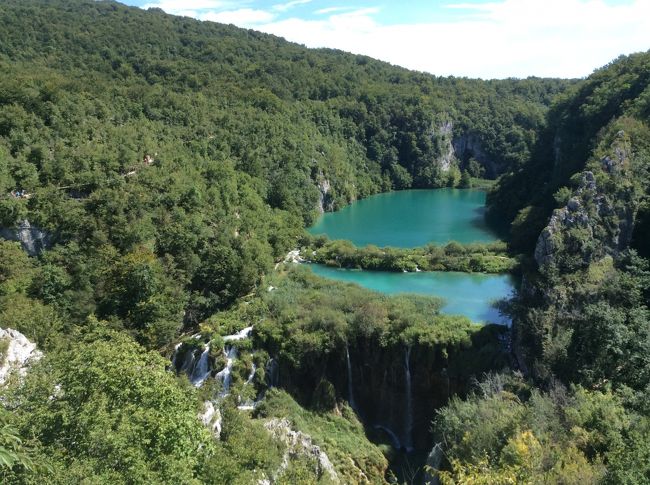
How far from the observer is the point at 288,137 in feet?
235

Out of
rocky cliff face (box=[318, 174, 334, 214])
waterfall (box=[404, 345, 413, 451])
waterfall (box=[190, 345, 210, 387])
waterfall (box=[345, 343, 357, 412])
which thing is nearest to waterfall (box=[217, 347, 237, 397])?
waterfall (box=[190, 345, 210, 387])

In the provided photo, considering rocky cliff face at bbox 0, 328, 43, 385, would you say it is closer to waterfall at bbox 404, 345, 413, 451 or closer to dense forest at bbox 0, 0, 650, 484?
dense forest at bbox 0, 0, 650, 484

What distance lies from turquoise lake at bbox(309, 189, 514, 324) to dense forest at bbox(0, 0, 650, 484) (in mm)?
2625

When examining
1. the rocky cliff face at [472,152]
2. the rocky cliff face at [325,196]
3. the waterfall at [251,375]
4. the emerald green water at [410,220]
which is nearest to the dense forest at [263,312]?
the waterfall at [251,375]

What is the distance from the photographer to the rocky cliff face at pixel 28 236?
107ft

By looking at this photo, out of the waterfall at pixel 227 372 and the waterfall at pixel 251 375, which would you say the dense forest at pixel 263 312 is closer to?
the waterfall at pixel 227 372

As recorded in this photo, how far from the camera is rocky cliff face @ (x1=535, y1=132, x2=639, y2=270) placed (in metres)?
27.8

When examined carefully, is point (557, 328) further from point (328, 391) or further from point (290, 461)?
point (290, 461)

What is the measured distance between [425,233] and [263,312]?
31143 mm

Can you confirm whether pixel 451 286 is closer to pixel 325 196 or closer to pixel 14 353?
pixel 14 353

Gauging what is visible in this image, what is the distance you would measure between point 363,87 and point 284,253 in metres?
67.4

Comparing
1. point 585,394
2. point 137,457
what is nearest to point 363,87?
point 585,394

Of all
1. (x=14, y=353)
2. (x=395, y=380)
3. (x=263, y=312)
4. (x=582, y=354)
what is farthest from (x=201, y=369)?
(x=582, y=354)

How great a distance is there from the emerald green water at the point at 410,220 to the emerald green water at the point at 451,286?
1003 cm
